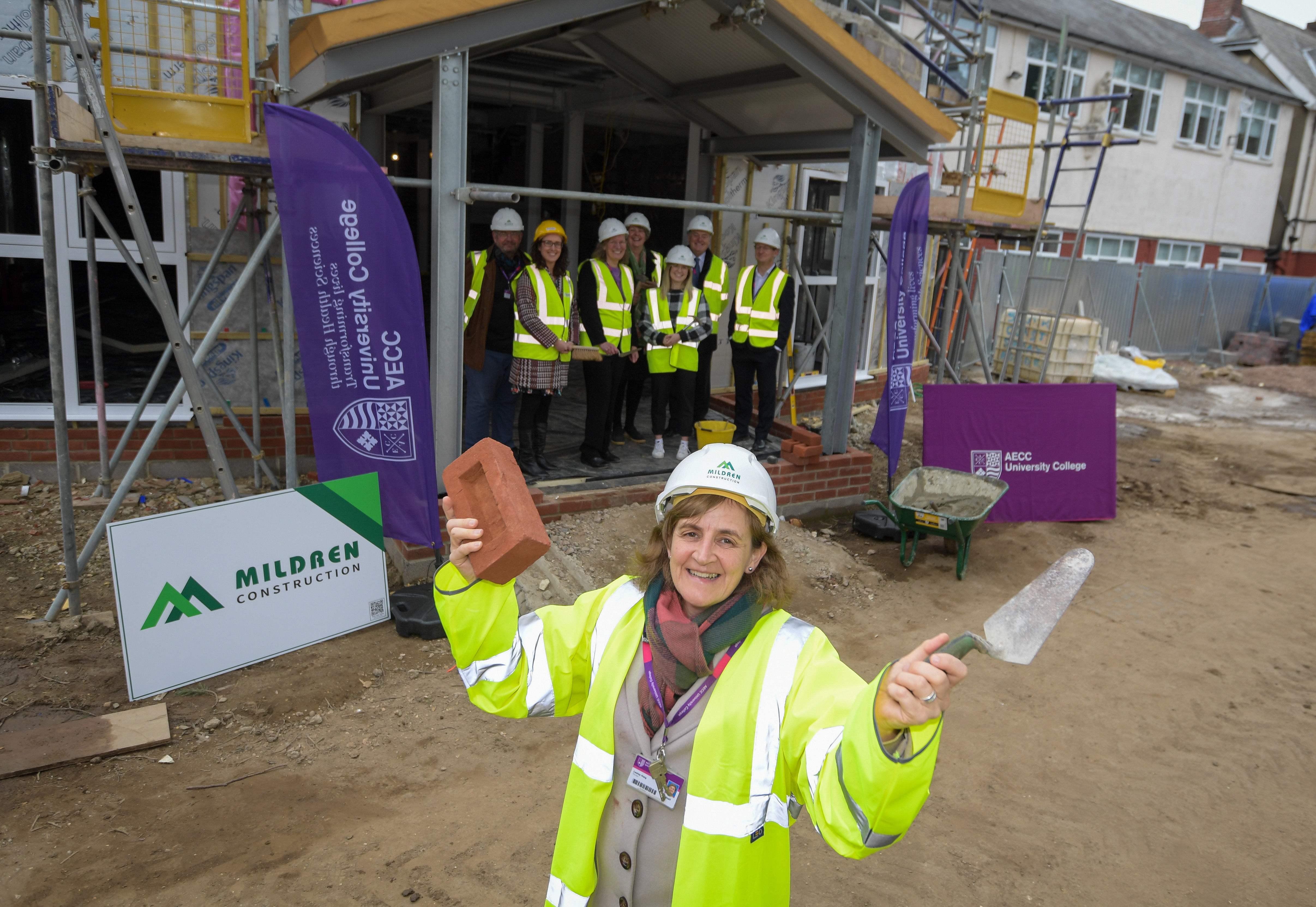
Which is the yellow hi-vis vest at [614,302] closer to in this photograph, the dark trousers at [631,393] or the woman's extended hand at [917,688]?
the dark trousers at [631,393]

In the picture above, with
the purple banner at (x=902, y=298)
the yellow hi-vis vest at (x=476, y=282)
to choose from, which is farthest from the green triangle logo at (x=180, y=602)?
the purple banner at (x=902, y=298)

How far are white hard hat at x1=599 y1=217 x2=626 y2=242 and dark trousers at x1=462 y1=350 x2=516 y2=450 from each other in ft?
4.91

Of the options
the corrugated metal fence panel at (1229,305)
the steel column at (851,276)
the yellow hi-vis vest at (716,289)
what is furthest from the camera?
the corrugated metal fence panel at (1229,305)

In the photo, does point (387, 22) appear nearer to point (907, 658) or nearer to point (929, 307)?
point (907, 658)

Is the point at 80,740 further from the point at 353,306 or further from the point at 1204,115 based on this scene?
the point at 1204,115

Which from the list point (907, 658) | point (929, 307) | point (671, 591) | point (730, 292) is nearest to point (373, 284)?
point (671, 591)

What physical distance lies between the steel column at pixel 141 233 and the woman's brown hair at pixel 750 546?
425 cm

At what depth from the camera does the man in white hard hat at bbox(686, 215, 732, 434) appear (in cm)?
868

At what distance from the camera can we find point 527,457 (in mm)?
7785

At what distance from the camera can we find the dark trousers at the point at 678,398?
8406 millimetres

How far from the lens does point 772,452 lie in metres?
8.91

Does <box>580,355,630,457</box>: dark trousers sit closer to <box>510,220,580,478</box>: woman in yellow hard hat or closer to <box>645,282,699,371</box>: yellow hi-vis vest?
<box>645,282,699,371</box>: yellow hi-vis vest

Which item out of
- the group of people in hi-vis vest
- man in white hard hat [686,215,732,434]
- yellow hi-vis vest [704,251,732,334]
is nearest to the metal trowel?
the group of people in hi-vis vest

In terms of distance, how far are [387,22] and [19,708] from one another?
4438 mm
